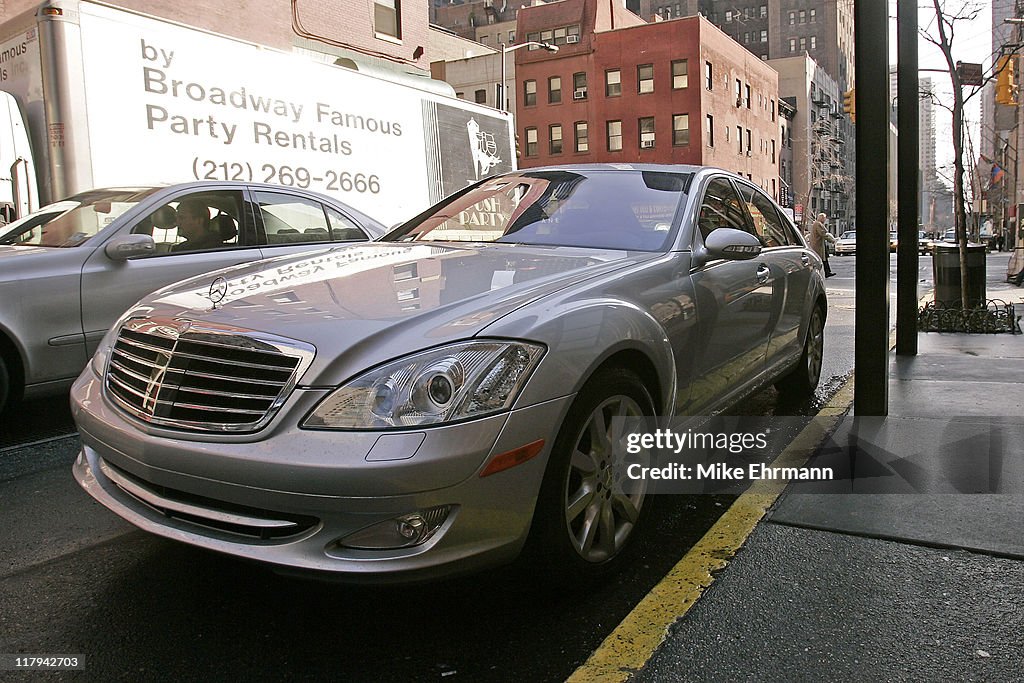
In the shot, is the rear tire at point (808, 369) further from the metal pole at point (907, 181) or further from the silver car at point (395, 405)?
the silver car at point (395, 405)

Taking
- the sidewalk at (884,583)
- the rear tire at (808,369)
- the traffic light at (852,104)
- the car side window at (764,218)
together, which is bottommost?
the sidewalk at (884,583)

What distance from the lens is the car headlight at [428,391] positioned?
7.81 feet

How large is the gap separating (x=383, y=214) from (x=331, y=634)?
341 inches

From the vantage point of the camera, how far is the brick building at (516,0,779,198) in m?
46.6

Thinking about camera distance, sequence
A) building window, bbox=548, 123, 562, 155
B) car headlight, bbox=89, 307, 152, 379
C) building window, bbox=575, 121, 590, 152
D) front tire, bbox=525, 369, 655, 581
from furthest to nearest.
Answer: building window, bbox=548, 123, 562, 155 < building window, bbox=575, 121, 590, 152 < car headlight, bbox=89, 307, 152, 379 < front tire, bbox=525, 369, 655, 581

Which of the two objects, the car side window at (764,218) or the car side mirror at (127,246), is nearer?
the car side window at (764,218)

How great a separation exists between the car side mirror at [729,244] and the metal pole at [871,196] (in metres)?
1.07

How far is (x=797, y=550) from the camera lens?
3.23 metres

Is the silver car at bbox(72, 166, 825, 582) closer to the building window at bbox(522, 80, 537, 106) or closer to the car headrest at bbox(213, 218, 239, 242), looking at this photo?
the car headrest at bbox(213, 218, 239, 242)

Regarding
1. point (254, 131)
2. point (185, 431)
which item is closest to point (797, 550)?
point (185, 431)

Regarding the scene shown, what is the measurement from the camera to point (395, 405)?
2393mm

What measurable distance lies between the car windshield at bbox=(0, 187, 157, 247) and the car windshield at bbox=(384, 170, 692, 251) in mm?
2362

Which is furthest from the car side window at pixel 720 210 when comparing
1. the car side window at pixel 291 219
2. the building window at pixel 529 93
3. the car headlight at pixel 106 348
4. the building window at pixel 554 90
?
the building window at pixel 529 93

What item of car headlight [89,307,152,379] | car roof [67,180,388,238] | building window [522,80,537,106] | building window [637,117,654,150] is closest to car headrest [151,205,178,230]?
car roof [67,180,388,238]
